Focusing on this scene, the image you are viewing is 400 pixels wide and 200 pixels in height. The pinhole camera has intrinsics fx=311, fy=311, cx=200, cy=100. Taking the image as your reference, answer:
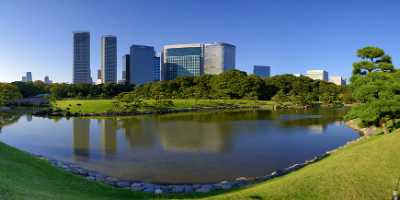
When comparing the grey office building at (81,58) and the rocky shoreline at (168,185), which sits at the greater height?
the grey office building at (81,58)

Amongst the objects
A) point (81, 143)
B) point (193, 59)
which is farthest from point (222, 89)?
point (193, 59)

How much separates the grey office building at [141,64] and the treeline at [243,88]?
206 feet

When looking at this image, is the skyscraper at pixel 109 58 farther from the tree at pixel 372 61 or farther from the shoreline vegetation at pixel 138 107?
the tree at pixel 372 61

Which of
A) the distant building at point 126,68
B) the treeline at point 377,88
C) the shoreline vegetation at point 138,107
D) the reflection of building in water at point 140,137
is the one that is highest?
the distant building at point 126,68

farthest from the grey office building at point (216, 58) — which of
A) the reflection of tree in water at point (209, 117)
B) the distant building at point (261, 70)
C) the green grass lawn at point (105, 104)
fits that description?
the reflection of tree in water at point (209, 117)

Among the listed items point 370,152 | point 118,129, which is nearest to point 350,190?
point 370,152

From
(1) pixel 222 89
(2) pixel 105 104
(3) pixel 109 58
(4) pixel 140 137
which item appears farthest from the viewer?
(3) pixel 109 58

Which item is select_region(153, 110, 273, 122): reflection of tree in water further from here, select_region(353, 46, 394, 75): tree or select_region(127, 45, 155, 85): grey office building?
select_region(127, 45, 155, 85): grey office building

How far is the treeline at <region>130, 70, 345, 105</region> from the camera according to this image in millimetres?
56938

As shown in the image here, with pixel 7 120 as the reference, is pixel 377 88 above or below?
above

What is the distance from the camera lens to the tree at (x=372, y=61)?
1673 centimetres

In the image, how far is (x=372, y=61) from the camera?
1712cm

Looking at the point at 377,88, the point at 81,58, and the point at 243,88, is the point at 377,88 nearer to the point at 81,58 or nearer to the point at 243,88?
the point at 243,88

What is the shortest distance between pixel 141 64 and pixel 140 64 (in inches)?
16.3
